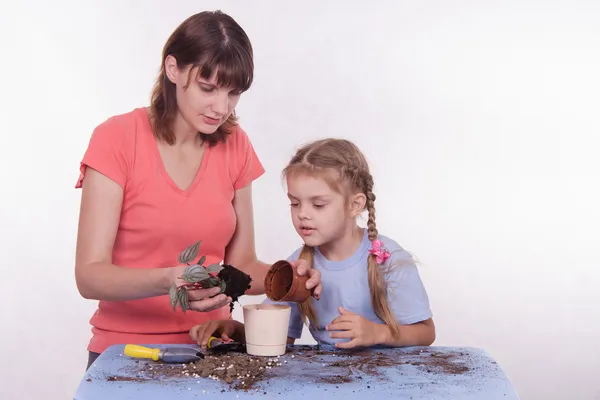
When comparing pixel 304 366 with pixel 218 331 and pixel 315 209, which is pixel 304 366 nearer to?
pixel 218 331

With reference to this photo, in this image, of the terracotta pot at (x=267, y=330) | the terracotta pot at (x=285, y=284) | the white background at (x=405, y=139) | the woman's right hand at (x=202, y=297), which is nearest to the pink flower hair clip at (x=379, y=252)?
the terracotta pot at (x=285, y=284)

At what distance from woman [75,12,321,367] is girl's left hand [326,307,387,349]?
15cm

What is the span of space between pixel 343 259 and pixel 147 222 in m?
0.57

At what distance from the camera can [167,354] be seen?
1.91 m

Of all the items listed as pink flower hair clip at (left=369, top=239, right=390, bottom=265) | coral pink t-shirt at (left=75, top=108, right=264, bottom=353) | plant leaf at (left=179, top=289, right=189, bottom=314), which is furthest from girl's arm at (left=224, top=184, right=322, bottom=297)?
plant leaf at (left=179, top=289, right=189, bottom=314)

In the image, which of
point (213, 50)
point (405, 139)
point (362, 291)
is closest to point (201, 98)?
point (213, 50)

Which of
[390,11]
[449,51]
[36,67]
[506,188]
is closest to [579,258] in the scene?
[506,188]

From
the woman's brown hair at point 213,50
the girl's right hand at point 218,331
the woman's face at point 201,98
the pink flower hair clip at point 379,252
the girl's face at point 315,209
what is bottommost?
the girl's right hand at point 218,331

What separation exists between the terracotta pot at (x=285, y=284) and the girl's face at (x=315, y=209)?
0.14 m

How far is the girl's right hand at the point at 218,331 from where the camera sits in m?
2.14

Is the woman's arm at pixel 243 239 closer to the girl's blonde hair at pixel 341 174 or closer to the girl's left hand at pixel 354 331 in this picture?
the girl's blonde hair at pixel 341 174

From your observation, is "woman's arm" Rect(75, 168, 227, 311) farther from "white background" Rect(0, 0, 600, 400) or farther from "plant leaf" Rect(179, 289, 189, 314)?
"white background" Rect(0, 0, 600, 400)

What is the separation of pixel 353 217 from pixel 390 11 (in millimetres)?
1918

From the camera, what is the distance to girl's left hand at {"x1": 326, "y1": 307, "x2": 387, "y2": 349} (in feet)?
6.67
